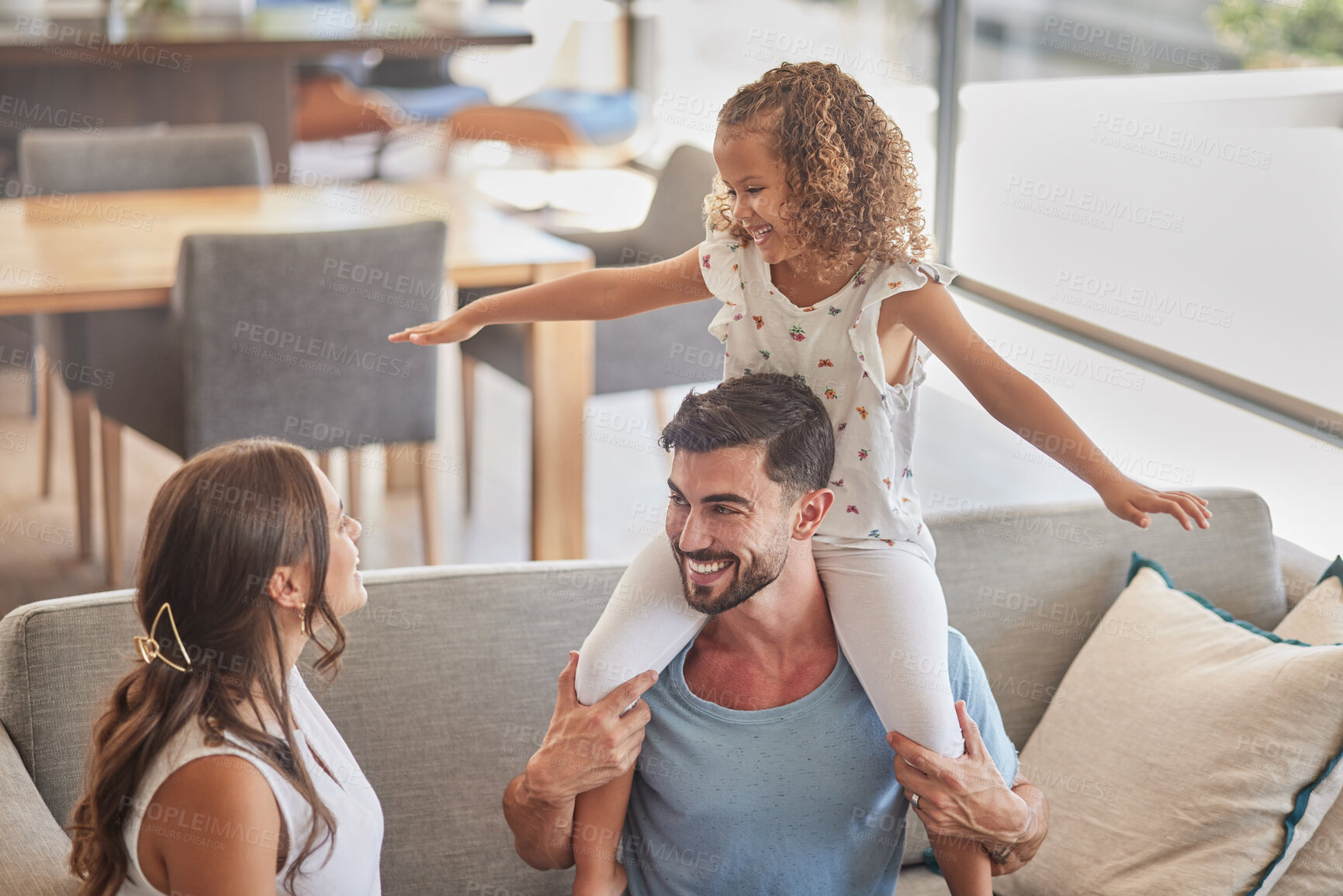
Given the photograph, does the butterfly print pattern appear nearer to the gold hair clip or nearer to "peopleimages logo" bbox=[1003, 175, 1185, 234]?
the gold hair clip

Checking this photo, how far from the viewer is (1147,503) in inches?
51.1

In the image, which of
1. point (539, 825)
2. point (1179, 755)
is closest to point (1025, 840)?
point (1179, 755)

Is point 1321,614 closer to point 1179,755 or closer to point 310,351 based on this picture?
point 1179,755

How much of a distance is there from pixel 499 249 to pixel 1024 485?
1727 millimetres

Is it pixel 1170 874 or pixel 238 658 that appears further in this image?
pixel 1170 874

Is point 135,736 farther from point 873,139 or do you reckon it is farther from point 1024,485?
point 1024,485

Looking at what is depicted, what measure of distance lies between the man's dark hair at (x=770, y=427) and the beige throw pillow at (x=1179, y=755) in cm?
57

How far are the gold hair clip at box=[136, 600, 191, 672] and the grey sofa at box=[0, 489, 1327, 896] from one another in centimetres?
30

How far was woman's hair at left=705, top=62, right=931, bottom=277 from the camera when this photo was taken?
136 cm

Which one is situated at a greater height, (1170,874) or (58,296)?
(58,296)

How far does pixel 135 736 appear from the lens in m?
1.14

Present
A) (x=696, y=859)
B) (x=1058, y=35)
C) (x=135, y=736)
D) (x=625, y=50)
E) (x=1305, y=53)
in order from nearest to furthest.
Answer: (x=135, y=736) < (x=696, y=859) < (x=1305, y=53) < (x=1058, y=35) < (x=625, y=50)

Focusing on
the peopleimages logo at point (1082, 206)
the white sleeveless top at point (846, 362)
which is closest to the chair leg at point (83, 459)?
the white sleeveless top at point (846, 362)

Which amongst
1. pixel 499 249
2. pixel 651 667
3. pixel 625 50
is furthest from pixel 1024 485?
pixel 625 50
